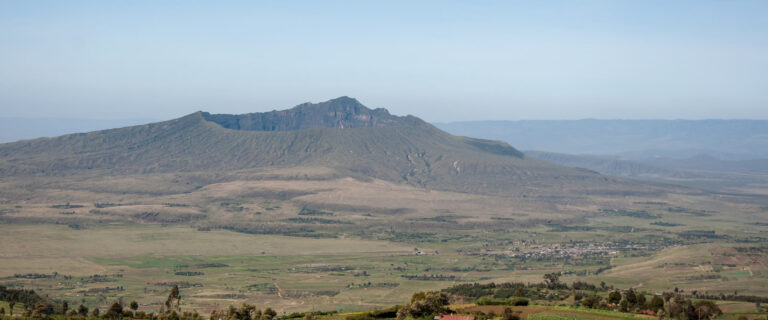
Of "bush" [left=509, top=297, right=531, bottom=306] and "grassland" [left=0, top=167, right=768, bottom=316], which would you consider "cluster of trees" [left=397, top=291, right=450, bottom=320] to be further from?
"grassland" [left=0, top=167, right=768, bottom=316]

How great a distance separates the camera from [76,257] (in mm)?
135000

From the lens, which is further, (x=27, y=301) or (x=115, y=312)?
(x=27, y=301)

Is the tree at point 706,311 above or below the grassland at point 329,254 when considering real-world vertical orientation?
above

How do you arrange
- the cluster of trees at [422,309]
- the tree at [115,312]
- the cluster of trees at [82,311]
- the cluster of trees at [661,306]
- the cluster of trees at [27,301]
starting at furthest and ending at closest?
the cluster of trees at [27,301] → the cluster of trees at [82,311] → the tree at [115,312] → the cluster of trees at [661,306] → the cluster of trees at [422,309]

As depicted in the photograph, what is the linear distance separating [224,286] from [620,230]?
102m

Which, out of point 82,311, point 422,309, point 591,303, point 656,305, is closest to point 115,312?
point 82,311

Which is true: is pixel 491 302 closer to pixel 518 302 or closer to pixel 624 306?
pixel 518 302

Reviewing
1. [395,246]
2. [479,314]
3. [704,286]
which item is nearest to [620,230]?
[395,246]

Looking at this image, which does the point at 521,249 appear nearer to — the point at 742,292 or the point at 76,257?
the point at 742,292

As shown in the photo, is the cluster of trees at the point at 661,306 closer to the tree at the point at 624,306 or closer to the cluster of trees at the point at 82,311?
the tree at the point at 624,306

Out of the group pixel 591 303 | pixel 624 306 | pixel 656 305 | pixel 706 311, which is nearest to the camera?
pixel 706 311

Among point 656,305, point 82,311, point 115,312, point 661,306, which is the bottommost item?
point 82,311

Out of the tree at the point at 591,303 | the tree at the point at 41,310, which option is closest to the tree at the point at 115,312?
the tree at the point at 41,310

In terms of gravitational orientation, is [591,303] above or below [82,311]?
above
